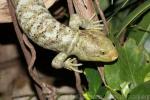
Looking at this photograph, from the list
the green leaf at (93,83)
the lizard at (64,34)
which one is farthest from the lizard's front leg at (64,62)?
the green leaf at (93,83)

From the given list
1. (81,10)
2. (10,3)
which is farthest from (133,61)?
(10,3)

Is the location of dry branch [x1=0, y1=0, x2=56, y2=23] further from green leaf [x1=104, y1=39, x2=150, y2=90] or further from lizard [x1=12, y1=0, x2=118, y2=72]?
green leaf [x1=104, y1=39, x2=150, y2=90]

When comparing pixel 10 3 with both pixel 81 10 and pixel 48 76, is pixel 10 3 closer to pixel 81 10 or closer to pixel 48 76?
pixel 81 10

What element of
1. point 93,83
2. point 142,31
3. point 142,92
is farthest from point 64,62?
point 142,92

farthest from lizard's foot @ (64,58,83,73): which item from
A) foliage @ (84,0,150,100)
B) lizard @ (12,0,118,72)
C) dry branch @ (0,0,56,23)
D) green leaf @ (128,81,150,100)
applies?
green leaf @ (128,81,150,100)

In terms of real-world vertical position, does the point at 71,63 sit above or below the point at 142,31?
below

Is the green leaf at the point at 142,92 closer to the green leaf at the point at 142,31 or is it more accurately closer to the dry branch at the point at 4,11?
the green leaf at the point at 142,31

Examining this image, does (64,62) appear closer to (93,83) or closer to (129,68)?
(93,83)
